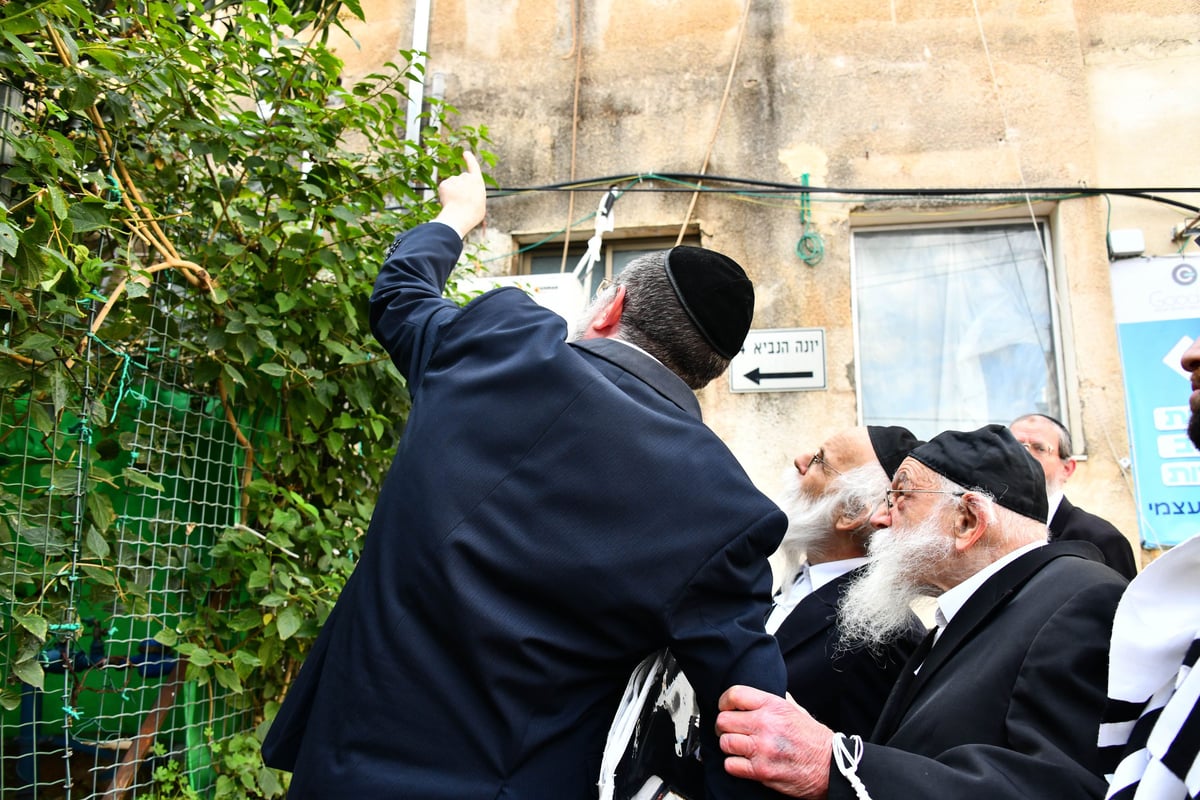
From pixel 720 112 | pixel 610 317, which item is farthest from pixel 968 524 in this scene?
pixel 720 112

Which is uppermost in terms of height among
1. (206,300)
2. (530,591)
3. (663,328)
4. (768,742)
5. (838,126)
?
(838,126)

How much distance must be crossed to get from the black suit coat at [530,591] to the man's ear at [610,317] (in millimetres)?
275

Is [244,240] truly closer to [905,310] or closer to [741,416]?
[741,416]

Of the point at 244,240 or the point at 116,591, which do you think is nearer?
the point at 116,591

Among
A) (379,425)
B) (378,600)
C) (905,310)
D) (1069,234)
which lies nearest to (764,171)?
(905,310)

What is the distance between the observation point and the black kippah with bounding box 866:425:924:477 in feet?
10.9

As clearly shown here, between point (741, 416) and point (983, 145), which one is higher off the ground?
point (983, 145)

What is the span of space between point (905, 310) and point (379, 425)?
12.6 ft

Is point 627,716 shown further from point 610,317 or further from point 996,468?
point 996,468

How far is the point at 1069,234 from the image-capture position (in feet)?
17.8

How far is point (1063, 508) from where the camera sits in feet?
14.0

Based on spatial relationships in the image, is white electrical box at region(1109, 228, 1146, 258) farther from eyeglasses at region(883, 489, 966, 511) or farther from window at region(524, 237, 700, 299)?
eyeglasses at region(883, 489, 966, 511)

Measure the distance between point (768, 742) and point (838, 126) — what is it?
196 inches

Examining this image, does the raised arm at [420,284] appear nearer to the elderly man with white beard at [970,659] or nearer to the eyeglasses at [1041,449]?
the elderly man with white beard at [970,659]
